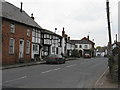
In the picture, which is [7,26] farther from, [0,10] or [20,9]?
[20,9]

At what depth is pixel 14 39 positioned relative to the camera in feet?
104

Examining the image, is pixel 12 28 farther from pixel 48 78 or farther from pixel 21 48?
pixel 48 78

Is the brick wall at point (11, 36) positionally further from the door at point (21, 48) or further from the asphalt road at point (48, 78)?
the asphalt road at point (48, 78)

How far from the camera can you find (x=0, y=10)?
98.1ft

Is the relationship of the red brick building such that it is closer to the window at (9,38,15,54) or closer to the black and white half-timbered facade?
the window at (9,38,15,54)

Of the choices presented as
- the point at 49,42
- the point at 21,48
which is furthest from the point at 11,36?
the point at 49,42

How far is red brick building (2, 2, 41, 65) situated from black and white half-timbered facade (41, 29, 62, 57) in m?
10.5

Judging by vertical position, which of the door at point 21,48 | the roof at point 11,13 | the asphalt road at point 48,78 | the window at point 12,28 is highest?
the roof at point 11,13

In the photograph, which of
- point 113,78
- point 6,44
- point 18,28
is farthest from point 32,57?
point 113,78

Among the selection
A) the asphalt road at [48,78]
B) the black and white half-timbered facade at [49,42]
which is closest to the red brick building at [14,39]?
the asphalt road at [48,78]

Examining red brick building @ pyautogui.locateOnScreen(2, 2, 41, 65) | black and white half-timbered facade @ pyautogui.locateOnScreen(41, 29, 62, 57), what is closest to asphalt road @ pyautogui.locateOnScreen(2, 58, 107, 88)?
red brick building @ pyautogui.locateOnScreen(2, 2, 41, 65)

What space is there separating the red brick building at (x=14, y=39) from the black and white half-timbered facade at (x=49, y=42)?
10.5 meters

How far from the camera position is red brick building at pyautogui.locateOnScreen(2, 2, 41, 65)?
29250mm

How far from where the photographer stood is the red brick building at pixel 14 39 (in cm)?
2925
